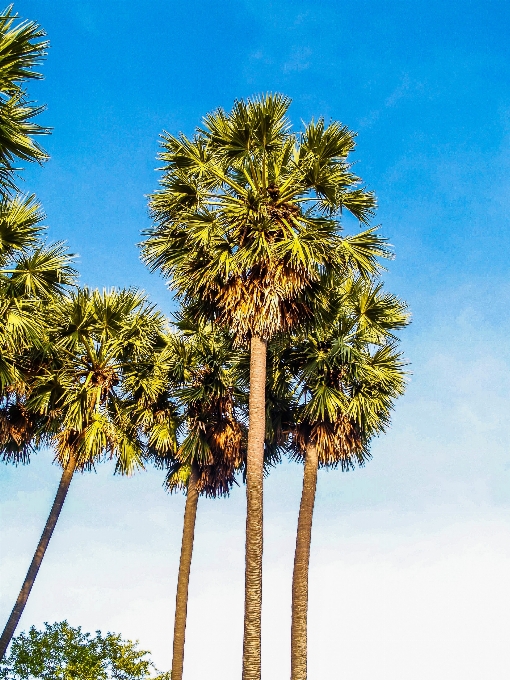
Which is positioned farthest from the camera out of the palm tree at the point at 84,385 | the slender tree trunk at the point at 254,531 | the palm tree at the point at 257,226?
the palm tree at the point at 84,385

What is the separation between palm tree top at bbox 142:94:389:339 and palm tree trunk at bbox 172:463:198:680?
23.0 ft

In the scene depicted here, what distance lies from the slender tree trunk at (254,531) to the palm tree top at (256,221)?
132 centimetres

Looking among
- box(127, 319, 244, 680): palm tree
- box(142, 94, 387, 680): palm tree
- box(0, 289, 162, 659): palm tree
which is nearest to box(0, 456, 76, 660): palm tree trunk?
box(0, 289, 162, 659): palm tree

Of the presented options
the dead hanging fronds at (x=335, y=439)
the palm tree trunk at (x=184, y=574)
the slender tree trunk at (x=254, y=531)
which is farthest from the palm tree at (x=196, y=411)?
the slender tree trunk at (x=254, y=531)

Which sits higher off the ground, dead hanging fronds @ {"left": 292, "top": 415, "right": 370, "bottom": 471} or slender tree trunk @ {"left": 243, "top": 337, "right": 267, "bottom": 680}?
dead hanging fronds @ {"left": 292, "top": 415, "right": 370, "bottom": 471}

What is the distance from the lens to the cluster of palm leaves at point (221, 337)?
48.4 feet

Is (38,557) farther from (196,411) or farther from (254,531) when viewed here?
(254,531)

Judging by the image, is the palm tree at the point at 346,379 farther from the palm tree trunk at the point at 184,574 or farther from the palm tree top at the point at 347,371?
the palm tree trunk at the point at 184,574

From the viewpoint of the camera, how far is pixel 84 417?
59.7ft

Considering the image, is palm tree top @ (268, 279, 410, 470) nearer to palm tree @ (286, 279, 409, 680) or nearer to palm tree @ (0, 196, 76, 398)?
palm tree @ (286, 279, 409, 680)

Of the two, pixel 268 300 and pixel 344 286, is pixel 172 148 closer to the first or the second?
pixel 268 300

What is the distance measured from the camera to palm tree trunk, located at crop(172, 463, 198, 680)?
18859mm

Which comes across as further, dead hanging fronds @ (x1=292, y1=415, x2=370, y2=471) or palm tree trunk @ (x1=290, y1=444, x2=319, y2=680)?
dead hanging fronds @ (x1=292, y1=415, x2=370, y2=471)

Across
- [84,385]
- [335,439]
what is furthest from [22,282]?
[335,439]
